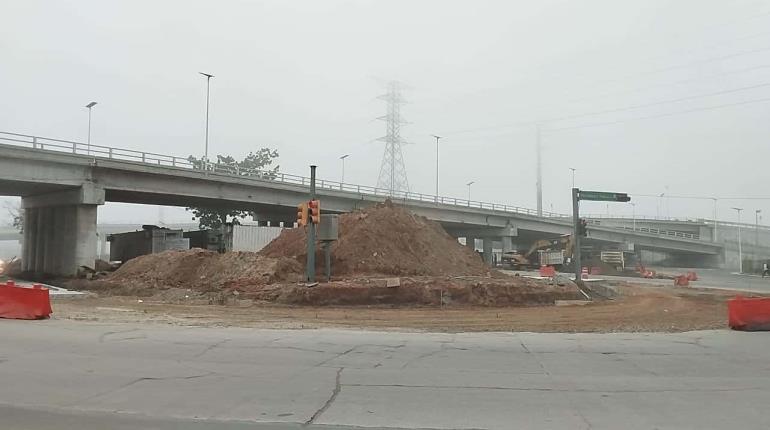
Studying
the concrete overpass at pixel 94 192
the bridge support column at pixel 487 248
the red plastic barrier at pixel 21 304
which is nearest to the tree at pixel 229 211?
the concrete overpass at pixel 94 192

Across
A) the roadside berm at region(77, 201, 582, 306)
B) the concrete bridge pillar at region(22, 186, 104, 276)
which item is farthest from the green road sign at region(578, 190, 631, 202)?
the concrete bridge pillar at region(22, 186, 104, 276)

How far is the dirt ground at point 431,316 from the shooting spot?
16328 millimetres

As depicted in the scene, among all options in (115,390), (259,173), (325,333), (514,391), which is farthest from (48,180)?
(514,391)

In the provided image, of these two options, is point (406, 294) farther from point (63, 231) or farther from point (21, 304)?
point (63, 231)

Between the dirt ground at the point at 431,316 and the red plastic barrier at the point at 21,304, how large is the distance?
975mm

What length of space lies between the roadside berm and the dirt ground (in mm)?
1078

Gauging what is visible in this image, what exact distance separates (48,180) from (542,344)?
35.0 metres

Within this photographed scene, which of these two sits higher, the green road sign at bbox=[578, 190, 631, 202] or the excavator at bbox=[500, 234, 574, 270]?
the green road sign at bbox=[578, 190, 631, 202]

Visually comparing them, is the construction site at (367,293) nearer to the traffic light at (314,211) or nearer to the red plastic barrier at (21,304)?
the red plastic barrier at (21,304)

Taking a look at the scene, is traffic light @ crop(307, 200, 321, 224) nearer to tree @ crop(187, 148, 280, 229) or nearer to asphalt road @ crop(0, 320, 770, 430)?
asphalt road @ crop(0, 320, 770, 430)

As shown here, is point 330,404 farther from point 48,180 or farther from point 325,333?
point 48,180

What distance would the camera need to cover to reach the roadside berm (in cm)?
2411

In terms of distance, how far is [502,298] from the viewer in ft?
82.2

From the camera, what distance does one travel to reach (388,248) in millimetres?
31125
